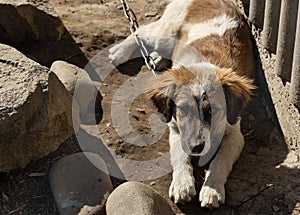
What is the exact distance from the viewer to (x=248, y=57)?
238 inches

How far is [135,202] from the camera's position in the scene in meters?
4.38

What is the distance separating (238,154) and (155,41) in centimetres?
204

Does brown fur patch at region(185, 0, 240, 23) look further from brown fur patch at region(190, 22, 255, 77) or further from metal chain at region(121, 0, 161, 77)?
metal chain at region(121, 0, 161, 77)

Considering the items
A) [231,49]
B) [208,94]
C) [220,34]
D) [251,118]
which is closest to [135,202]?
[208,94]

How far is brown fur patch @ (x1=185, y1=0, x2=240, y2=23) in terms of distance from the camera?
249 inches

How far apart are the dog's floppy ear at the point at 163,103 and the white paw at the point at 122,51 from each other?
1.29 m

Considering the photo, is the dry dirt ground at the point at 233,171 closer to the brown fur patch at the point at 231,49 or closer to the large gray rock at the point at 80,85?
the large gray rock at the point at 80,85

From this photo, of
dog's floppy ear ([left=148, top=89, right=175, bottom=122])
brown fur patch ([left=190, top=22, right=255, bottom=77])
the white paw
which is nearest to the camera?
dog's floppy ear ([left=148, top=89, right=175, bottom=122])

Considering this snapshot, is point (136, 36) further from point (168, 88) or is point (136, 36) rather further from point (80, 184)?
point (80, 184)

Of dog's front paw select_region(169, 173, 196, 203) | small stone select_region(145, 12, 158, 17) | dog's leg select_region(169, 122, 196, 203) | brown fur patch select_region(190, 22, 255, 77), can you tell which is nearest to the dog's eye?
dog's leg select_region(169, 122, 196, 203)

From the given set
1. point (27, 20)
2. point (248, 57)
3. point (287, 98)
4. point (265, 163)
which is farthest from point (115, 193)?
point (27, 20)

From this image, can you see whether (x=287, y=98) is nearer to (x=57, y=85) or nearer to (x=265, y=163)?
(x=265, y=163)

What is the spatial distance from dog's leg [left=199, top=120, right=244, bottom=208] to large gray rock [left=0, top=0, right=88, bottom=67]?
6.21 ft

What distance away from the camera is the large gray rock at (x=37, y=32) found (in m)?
6.46
